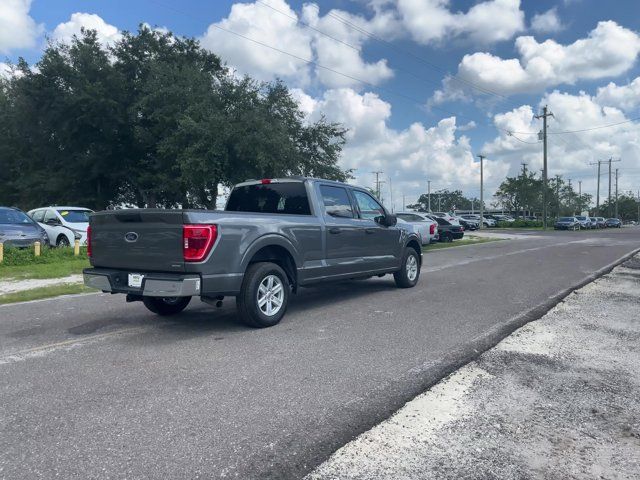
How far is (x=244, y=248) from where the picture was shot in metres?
5.86

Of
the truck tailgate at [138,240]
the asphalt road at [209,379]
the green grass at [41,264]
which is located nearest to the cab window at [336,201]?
the asphalt road at [209,379]

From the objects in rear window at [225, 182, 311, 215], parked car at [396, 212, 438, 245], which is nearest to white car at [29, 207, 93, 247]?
rear window at [225, 182, 311, 215]

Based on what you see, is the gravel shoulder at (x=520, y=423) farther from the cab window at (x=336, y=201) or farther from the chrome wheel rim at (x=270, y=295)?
the cab window at (x=336, y=201)

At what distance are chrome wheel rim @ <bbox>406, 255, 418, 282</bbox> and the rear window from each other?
10.4 feet

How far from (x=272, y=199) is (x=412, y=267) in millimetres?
3586

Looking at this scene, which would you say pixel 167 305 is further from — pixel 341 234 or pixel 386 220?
pixel 386 220

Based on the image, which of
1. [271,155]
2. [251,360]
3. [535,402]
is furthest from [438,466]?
[271,155]

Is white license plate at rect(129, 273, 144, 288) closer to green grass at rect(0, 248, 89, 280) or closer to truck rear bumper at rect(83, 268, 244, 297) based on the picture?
truck rear bumper at rect(83, 268, 244, 297)

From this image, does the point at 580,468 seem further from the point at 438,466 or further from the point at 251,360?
the point at 251,360

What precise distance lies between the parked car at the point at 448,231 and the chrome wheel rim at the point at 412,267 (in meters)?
16.8

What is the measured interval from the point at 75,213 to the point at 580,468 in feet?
57.4

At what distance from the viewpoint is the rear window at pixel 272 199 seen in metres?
7.36

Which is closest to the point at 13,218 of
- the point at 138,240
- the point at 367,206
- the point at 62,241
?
the point at 62,241

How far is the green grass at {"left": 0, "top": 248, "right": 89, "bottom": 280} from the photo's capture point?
38.4 ft
